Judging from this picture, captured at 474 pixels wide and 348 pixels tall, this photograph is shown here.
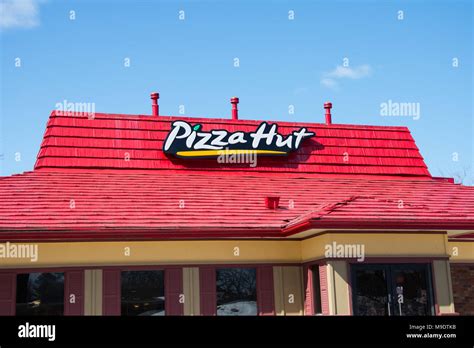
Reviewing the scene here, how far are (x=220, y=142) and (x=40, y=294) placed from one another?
8134 mm

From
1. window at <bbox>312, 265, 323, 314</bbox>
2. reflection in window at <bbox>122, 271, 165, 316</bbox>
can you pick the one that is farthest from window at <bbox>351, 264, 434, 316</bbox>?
reflection in window at <bbox>122, 271, 165, 316</bbox>

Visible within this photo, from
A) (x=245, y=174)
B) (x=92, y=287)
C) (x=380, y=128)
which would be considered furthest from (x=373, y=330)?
(x=380, y=128)

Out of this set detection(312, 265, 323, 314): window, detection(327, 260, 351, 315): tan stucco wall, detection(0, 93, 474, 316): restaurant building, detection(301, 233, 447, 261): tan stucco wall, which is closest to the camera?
detection(327, 260, 351, 315): tan stucco wall

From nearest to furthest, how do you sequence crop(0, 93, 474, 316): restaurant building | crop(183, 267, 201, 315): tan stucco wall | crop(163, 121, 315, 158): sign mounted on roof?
crop(0, 93, 474, 316): restaurant building → crop(183, 267, 201, 315): tan stucco wall → crop(163, 121, 315, 158): sign mounted on roof

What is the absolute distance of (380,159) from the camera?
2266cm

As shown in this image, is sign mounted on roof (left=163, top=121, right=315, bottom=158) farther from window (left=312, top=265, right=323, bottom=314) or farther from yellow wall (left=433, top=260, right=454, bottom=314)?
yellow wall (left=433, top=260, right=454, bottom=314)

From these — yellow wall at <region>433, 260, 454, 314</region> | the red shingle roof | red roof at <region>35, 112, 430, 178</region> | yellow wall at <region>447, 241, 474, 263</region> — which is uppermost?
red roof at <region>35, 112, 430, 178</region>

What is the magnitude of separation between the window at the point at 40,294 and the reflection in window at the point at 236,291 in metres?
4.11

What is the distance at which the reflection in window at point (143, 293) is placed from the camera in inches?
609

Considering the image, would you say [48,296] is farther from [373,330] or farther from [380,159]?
[380,159]

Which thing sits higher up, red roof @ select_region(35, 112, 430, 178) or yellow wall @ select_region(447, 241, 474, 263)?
red roof @ select_region(35, 112, 430, 178)

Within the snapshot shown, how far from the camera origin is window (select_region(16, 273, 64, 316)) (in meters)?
14.9

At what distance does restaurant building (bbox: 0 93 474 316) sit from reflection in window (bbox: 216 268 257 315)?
3 cm

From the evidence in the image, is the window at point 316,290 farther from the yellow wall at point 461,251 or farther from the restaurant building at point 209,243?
the yellow wall at point 461,251
